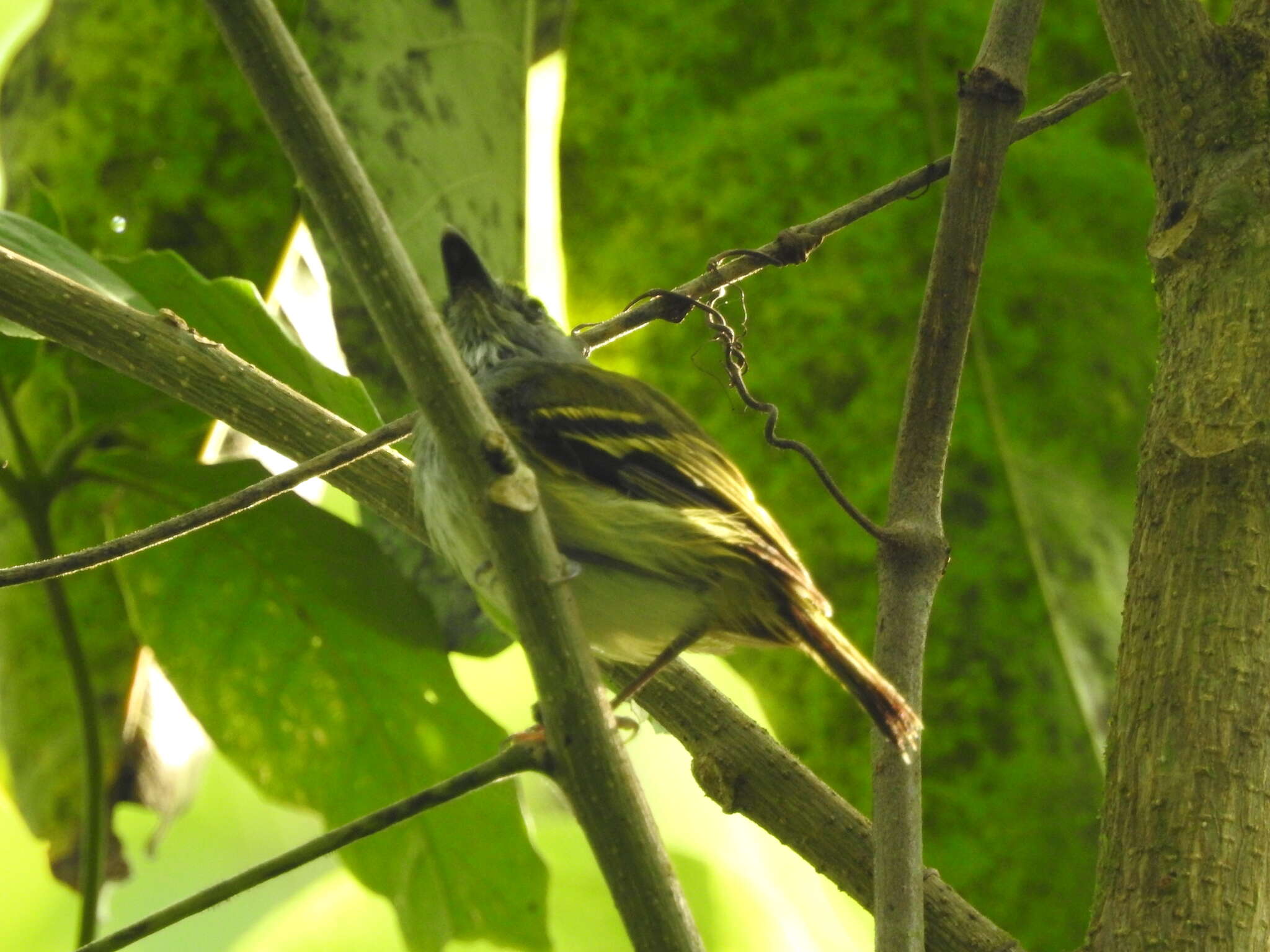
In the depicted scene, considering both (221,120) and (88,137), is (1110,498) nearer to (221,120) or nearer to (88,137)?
(221,120)

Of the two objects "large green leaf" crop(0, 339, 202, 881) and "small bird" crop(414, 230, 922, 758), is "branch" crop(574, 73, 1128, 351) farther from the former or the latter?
"large green leaf" crop(0, 339, 202, 881)

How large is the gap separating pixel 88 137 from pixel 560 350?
3.09ft

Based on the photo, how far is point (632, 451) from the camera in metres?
1.76

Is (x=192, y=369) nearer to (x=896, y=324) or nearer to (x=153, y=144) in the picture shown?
(x=153, y=144)

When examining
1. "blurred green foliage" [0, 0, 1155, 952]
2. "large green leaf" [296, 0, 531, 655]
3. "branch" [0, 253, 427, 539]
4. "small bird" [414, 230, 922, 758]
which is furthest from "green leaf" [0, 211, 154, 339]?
"small bird" [414, 230, 922, 758]

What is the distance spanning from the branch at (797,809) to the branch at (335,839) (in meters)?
0.54

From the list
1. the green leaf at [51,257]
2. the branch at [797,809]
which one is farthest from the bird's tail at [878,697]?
the green leaf at [51,257]

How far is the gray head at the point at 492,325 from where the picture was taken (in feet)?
7.16

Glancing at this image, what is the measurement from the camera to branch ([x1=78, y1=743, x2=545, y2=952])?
1.18m

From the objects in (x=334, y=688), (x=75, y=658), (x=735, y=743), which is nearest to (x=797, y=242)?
(x=735, y=743)

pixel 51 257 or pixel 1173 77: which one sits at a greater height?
pixel 1173 77

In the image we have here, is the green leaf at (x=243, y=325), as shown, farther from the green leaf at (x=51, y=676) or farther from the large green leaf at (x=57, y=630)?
the green leaf at (x=51, y=676)

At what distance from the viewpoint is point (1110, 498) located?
2.35m

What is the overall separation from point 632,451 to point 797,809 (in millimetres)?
486
